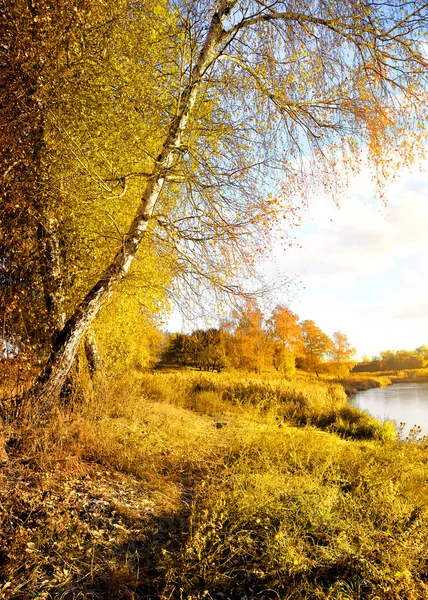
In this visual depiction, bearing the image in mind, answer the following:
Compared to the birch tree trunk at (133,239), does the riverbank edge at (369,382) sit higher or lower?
lower

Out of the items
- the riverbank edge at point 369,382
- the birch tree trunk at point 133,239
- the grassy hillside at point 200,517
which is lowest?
the riverbank edge at point 369,382

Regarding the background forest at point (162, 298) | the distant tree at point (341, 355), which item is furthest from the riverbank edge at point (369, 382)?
the background forest at point (162, 298)

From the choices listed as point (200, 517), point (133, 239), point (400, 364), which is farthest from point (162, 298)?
point (400, 364)

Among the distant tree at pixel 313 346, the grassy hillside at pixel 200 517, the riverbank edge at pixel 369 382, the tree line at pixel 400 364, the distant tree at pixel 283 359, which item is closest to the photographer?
the grassy hillside at pixel 200 517

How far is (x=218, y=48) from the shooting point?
654 centimetres

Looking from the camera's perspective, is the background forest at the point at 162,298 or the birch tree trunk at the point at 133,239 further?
the birch tree trunk at the point at 133,239

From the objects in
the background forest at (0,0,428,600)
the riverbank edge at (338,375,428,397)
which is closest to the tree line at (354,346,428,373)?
the riverbank edge at (338,375,428,397)

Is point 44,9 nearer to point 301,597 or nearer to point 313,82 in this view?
point 313,82

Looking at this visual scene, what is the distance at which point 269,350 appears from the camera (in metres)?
31.5

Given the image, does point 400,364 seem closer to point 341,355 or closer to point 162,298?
point 341,355

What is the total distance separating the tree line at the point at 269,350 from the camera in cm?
768

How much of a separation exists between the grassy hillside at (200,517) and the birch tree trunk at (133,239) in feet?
2.26

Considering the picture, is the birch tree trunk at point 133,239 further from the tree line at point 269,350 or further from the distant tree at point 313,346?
the distant tree at point 313,346

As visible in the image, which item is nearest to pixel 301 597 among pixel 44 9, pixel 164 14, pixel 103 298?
pixel 103 298
